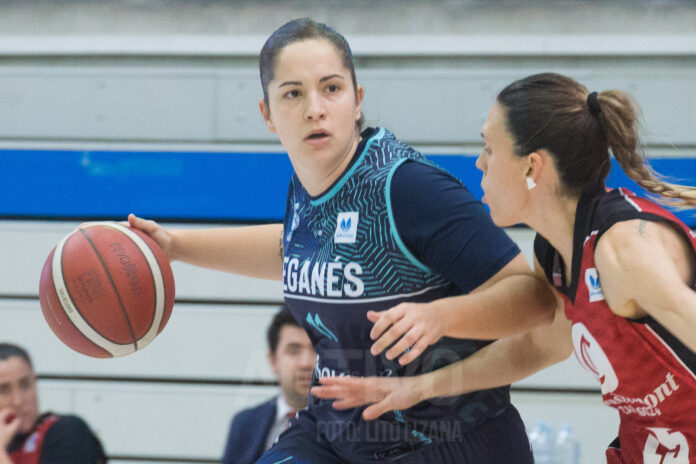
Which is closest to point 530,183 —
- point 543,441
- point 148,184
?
point 543,441

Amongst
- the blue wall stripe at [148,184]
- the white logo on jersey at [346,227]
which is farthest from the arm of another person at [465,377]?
the blue wall stripe at [148,184]

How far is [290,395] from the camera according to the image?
3.29 metres

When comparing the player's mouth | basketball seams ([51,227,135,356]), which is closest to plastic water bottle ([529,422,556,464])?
basketball seams ([51,227,135,356])

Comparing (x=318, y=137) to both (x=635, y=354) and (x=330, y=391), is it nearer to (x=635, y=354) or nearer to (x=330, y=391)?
(x=330, y=391)

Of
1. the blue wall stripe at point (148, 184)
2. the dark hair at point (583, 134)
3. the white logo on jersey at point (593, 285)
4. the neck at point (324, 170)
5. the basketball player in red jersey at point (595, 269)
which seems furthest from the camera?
the blue wall stripe at point (148, 184)

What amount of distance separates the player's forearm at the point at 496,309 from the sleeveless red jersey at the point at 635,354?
120 millimetres

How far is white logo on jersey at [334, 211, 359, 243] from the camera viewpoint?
6.63ft

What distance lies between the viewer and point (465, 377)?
2035 mm

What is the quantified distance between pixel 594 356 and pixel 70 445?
216 centimetres

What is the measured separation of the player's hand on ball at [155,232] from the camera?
8.23ft

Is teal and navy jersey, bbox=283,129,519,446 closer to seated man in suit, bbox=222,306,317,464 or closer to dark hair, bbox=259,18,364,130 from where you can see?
dark hair, bbox=259,18,364,130

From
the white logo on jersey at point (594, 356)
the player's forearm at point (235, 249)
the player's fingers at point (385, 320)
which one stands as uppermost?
the player's forearm at point (235, 249)

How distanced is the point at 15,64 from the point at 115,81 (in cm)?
A: 56

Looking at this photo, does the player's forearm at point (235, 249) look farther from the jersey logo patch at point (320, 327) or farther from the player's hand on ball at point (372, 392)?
the player's hand on ball at point (372, 392)
